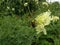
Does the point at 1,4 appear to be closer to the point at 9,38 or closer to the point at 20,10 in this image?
the point at 20,10

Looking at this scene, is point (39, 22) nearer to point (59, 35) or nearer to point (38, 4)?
point (59, 35)

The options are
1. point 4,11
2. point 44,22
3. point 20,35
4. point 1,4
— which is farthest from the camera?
point 1,4

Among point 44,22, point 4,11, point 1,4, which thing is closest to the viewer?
A: point 44,22

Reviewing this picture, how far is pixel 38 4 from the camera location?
1989mm

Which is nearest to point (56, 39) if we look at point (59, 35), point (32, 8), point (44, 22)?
point (59, 35)

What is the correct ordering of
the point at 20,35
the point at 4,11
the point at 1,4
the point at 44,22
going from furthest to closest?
the point at 1,4, the point at 4,11, the point at 20,35, the point at 44,22

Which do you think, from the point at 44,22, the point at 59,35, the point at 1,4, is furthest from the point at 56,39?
the point at 1,4

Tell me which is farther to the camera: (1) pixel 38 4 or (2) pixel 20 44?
(1) pixel 38 4

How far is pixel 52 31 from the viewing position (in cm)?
127

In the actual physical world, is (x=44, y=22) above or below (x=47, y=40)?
above

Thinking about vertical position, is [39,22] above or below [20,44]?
above

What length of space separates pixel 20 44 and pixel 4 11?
74cm

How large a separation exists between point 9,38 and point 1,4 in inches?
35.9

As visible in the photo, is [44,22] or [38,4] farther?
[38,4]
